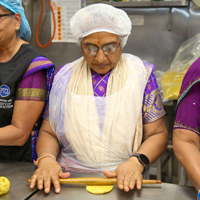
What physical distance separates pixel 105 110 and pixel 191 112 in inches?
17.6

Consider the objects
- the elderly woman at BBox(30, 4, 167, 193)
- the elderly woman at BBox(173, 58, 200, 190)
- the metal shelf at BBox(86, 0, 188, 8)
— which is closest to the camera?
the elderly woman at BBox(173, 58, 200, 190)

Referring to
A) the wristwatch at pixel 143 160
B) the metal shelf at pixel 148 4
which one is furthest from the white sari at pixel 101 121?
the metal shelf at pixel 148 4

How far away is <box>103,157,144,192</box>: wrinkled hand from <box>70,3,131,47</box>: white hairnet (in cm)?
71

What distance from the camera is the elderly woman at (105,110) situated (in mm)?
1450

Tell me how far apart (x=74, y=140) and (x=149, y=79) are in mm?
543

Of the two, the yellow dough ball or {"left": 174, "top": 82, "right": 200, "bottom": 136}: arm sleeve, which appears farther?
{"left": 174, "top": 82, "right": 200, "bottom": 136}: arm sleeve

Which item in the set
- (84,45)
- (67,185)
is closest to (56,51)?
(84,45)

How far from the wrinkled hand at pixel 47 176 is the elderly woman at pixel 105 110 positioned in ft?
A: 0.36

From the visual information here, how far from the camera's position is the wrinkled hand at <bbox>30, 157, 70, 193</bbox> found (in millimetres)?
1149

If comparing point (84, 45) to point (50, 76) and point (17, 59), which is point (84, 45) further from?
point (17, 59)

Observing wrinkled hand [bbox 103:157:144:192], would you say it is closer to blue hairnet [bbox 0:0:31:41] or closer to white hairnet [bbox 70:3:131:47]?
white hairnet [bbox 70:3:131:47]

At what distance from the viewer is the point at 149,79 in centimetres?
153

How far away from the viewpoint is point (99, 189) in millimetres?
1124

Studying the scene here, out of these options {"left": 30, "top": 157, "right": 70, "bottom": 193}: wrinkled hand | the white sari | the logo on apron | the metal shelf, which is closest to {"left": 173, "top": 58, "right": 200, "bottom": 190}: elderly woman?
the white sari
